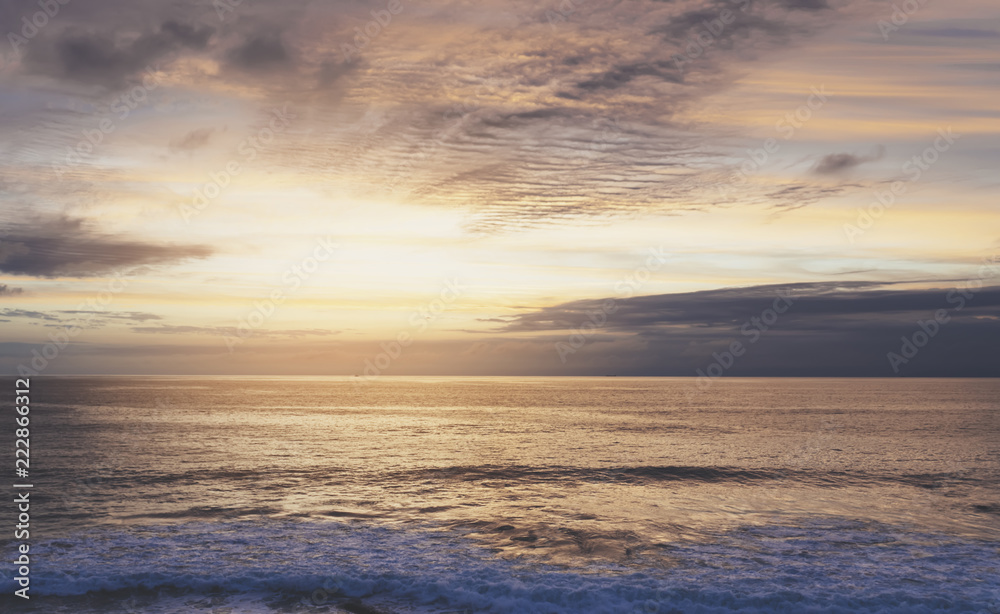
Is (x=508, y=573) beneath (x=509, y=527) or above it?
above

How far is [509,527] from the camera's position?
26.8m

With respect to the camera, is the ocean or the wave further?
the ocean

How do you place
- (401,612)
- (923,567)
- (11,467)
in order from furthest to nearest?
(11,467) → (923,567) → (401,612)

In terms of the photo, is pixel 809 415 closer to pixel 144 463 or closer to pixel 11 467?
pixel 144 463

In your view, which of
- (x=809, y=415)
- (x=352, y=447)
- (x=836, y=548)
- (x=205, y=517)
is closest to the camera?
(x=836, y=548)

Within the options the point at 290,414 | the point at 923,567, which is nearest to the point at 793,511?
the point at 923,567

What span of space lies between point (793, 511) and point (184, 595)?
27.6 meters

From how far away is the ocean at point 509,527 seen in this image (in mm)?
18719

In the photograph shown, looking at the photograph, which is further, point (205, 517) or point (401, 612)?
point (205, 517)

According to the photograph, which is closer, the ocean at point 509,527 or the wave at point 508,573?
the wave at point 508,573

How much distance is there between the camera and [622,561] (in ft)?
72.0

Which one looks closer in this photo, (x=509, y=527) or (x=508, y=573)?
(x=508, y=573)

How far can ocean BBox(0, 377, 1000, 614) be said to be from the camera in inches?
737

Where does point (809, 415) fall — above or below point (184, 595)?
below
